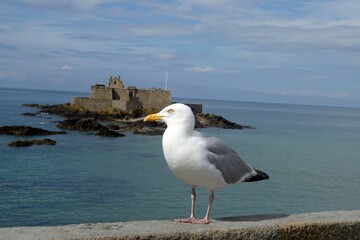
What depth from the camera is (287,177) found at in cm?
2505

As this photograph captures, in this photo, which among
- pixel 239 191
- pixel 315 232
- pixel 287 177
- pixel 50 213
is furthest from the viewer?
pixel 287 177

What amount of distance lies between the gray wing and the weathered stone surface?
1.18ft

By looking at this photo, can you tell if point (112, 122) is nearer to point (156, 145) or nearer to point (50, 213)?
point (156, 145)

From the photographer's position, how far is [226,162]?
4.21 meters

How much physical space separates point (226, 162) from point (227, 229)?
0.73 meters

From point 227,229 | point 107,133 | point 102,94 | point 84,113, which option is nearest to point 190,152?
point 227,229

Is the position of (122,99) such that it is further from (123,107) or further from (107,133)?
(107,133)

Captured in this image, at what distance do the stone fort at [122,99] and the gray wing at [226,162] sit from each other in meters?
50.7

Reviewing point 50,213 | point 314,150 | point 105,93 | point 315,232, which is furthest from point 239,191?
point 105,93

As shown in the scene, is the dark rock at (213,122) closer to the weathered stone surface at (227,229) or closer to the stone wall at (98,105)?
the stone wall at (98,105)

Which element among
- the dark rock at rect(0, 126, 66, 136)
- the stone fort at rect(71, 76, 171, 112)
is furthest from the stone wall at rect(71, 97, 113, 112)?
the dark rock at rect(0, 126, 66, 136)

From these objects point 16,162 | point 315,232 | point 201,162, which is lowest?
point 16,162

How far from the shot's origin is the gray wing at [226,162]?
4086 millimetres

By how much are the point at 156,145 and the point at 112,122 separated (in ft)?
61.4
